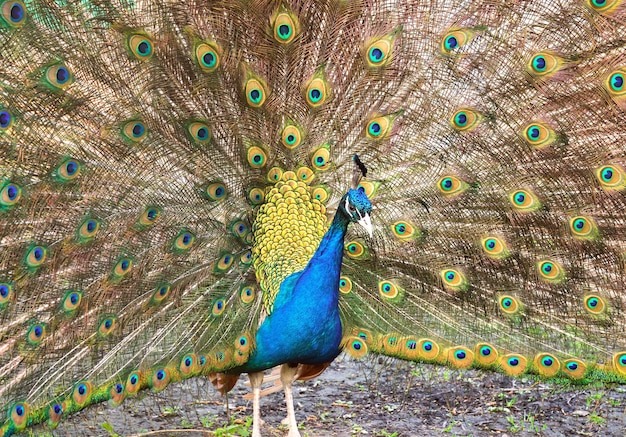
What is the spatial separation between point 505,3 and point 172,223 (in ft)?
5.15

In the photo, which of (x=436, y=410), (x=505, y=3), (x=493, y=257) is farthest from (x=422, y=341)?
(x=505, y=3)

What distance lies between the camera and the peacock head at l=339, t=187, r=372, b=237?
98.8 inches

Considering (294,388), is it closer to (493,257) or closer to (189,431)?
(189,431)

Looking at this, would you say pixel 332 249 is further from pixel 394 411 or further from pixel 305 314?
pixel 394 411

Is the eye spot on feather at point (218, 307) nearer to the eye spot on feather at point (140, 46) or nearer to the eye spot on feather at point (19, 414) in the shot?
the eye spot on feather at point (19, 414)

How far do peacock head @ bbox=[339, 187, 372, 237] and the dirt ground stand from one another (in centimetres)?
119

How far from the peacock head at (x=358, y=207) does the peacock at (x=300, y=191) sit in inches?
0.6

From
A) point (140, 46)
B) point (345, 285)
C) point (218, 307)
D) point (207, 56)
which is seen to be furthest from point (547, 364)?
point (140, 46)

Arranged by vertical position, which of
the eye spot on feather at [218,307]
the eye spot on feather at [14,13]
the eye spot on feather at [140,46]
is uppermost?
the eye spot on feather at [140,46]

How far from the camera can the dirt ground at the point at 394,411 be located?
12.3ft

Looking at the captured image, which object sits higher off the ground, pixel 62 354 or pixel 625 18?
pixel 625 18

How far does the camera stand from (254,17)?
269cm

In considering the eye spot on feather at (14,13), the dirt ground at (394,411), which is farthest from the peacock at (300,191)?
the dirt ground at (394,411)

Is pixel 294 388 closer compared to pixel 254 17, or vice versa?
pixel 254 17
